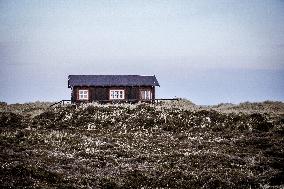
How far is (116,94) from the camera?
170ft

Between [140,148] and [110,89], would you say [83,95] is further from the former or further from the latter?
[140,148]

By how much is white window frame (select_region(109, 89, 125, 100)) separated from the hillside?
11.3 meters

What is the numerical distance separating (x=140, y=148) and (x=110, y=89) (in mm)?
27511

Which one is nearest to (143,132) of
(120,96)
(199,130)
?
(199,130)

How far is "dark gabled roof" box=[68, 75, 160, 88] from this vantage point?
5128cm

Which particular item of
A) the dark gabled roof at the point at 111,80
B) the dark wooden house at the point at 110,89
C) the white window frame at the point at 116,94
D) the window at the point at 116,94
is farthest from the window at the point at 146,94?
the window at the point at 116,94

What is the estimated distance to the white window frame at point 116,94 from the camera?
51.8 meters

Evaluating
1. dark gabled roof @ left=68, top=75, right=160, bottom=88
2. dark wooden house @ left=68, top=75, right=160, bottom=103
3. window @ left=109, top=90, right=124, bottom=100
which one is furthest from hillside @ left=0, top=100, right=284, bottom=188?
window @ left=109, top=90, right=124, bottom=100

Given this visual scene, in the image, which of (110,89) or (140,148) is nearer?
(140,148)

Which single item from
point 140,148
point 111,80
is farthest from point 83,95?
point 140,148

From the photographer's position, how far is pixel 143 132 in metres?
32.3

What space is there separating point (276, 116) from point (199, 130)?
905cm

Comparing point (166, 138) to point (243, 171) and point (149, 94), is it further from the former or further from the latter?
point (149, 94)

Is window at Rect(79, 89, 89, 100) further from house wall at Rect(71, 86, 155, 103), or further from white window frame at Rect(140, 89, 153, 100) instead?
white window frame at Rect(140, 89, 153, 100)
